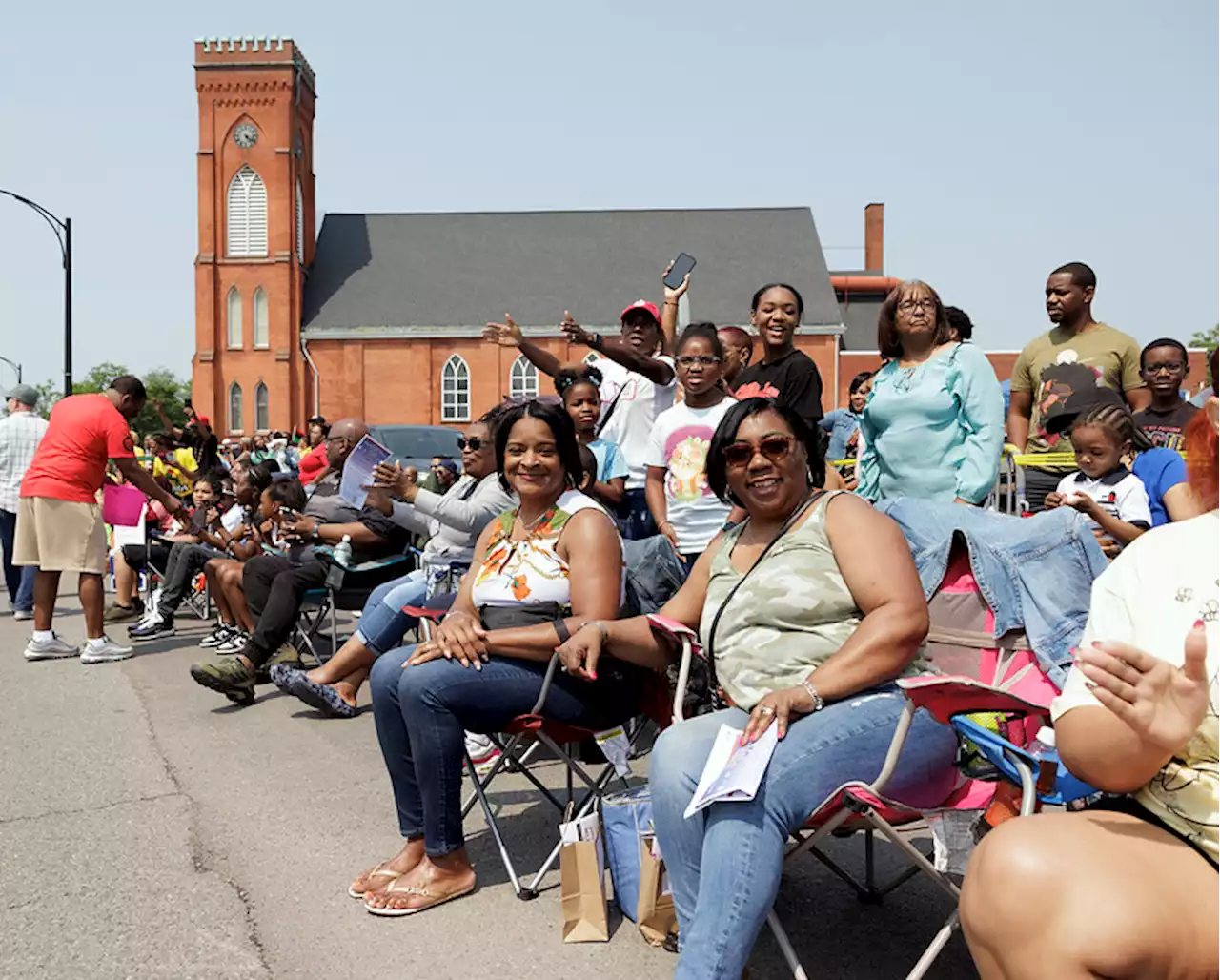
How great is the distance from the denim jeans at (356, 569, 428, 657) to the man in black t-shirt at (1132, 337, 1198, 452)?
3.81m

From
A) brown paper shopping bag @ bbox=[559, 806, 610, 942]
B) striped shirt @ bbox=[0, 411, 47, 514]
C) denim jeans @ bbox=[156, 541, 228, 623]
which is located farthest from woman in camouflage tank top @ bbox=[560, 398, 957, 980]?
striped shirt @ bbox=[0, 411, 47, 514]

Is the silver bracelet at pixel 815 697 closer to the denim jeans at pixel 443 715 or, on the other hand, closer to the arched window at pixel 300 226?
the denim jeans at pixel 443 715

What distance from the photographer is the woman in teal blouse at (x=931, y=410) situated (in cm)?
459

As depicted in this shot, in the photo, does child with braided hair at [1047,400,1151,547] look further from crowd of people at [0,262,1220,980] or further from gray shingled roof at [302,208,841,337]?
gray shingled roof at [302,208,841,337]

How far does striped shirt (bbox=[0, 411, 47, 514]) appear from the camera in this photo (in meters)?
10.7

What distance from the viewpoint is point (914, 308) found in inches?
187

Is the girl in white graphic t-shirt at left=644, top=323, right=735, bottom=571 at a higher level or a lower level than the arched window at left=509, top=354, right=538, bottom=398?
lower

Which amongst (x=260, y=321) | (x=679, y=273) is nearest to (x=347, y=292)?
(x=260, y=321)

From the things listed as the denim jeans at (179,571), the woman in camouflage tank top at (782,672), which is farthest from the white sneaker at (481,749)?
the denim jeans at (179,571)

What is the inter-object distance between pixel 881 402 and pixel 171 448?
36.6ft

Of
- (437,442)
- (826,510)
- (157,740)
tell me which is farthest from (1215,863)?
(437,442)

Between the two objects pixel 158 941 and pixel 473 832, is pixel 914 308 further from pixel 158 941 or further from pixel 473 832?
pixel 158 941

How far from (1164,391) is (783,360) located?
189 centimetres

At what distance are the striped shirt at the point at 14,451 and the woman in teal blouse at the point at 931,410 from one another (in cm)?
869
